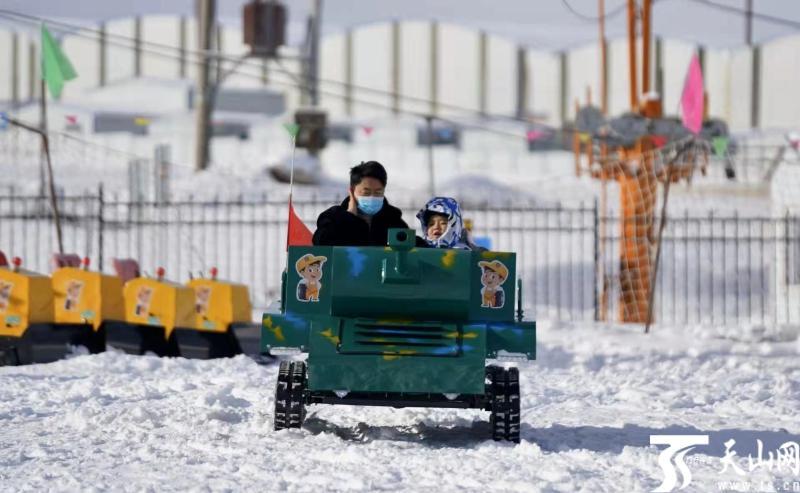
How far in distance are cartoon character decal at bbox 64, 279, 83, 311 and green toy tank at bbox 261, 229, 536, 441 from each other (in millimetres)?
5962

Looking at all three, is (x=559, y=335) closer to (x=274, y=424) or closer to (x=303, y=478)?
(x=274, y=424)

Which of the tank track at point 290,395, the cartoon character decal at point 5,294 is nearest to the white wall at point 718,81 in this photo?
the cartoon character decal at point 5,294

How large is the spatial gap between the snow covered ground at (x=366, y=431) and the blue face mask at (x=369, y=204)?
139 cm

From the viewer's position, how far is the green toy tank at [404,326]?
7.92 meters

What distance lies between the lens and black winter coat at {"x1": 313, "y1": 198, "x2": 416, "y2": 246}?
28.4 ft

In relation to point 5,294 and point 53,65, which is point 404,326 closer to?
point 5,294

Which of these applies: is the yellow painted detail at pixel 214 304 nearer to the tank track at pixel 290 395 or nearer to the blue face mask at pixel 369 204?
the blue face mask at pixel 369 204

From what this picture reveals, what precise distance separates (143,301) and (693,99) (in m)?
8.70

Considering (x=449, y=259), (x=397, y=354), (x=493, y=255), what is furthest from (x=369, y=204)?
(x=397, y=354)

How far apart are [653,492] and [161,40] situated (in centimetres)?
5558

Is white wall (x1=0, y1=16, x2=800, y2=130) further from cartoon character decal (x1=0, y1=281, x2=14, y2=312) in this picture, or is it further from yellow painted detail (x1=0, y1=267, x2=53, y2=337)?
cartoon character decal (x1=0, y1=281, x2=14, y2=312)

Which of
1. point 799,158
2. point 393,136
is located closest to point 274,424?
point 799,158

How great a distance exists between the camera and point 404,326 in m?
8.07

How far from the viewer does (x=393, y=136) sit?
4941 cm
